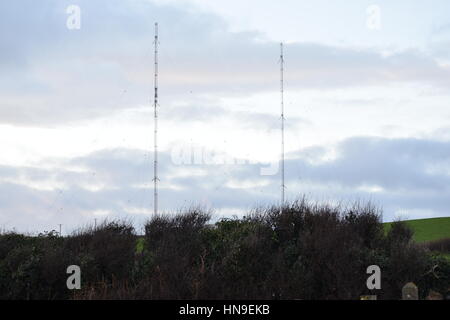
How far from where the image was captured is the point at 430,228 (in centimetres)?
5616

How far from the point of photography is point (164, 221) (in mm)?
31172

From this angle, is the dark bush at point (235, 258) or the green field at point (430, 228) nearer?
the dark bush at point (235, 258)

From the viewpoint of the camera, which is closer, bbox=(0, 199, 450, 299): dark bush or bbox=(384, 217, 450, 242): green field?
bbox=(0, 199, 450, 299): dark bush

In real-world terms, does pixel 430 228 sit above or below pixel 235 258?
above

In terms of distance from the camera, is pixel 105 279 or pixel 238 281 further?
pixel 105 279

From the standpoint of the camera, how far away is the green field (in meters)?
50.2

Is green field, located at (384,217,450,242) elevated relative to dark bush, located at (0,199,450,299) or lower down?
elevated

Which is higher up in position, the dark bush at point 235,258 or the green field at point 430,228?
the green field at point 430,228

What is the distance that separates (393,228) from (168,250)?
10420mm

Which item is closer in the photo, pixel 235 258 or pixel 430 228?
pixel 235 258

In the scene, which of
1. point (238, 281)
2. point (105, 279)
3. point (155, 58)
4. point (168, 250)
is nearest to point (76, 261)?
point (105, 279)

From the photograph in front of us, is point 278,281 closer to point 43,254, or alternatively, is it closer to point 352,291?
point 352,291

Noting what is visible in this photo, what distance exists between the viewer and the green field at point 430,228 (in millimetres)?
50250
